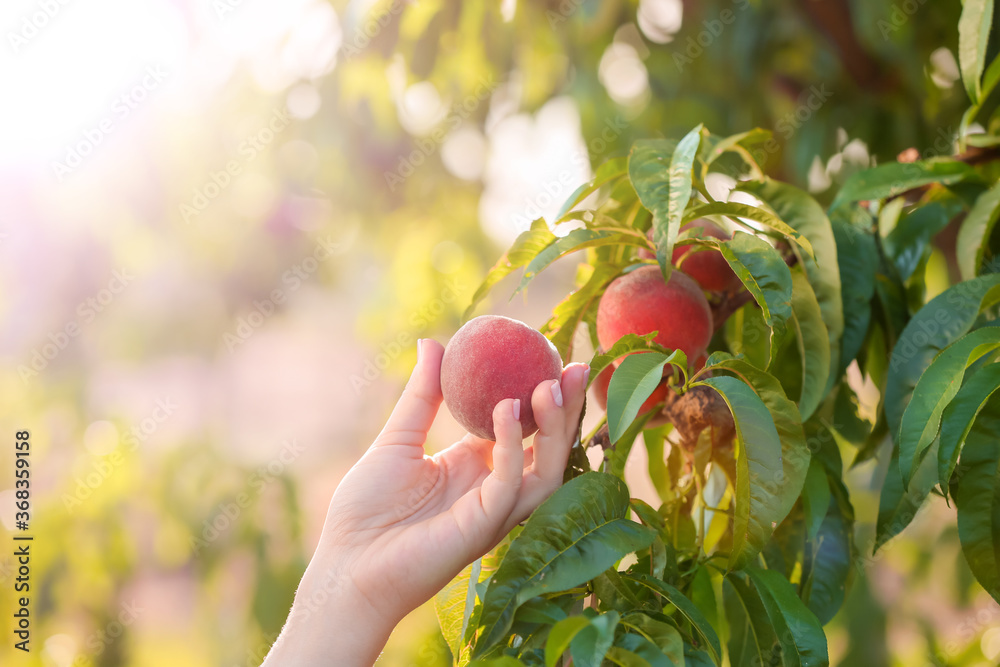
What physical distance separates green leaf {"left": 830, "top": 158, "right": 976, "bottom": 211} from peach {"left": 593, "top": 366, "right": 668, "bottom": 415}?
0.26 meters

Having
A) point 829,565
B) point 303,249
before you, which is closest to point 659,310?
point 829,565

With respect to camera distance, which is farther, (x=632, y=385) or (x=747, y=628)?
(x=747, y=628)

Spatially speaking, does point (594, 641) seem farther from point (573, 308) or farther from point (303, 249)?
point (303, 249)

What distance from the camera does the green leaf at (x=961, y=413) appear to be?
0.45 metres

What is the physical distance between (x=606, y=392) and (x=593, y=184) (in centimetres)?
18

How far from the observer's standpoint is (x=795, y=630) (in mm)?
471

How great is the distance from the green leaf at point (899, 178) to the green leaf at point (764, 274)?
0.69ft

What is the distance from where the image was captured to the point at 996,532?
492 millimetres

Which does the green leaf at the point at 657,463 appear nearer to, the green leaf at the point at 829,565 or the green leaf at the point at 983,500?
the green leaf at the point at 829,565

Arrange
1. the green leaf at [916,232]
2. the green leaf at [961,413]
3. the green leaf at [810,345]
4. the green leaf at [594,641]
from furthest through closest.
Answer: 1. the green leaf at [916,232]
2. the green leaf at [810,345]
3. the green leaf at [961,413]
4. the green leaf at [594,641]

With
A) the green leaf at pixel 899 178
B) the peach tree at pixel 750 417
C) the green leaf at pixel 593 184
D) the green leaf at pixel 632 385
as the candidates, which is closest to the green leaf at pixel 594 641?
the peach tree at pixel 750 417

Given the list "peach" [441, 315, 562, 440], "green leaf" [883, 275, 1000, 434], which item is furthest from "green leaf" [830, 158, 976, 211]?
"peach" [441, 315, 562, 440]

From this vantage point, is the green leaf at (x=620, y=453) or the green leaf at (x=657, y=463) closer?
the green leaf at (x=620, y=453)

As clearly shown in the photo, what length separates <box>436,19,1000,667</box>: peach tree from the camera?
1.41 feet
